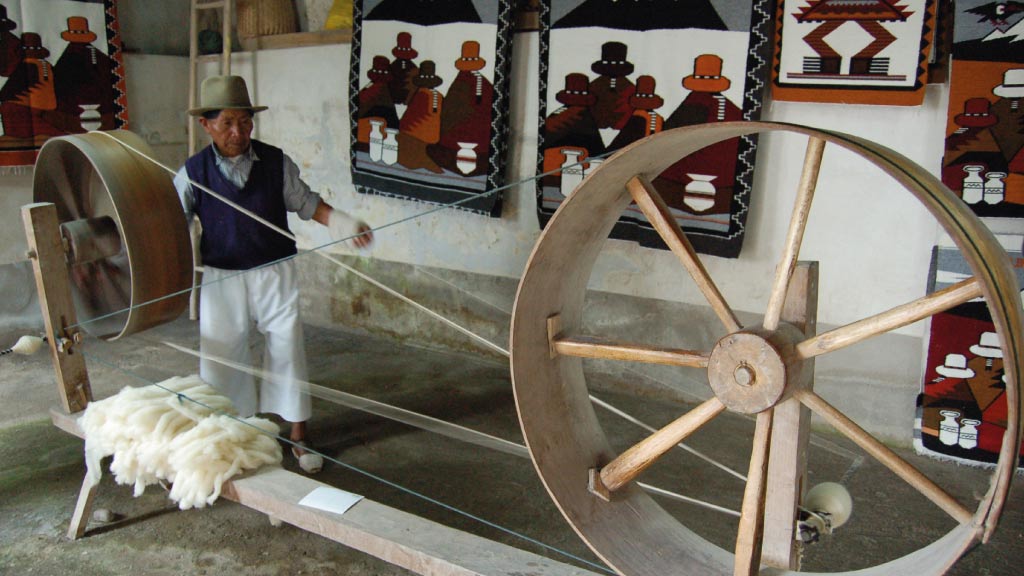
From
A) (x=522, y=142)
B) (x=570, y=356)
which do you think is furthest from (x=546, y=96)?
(x=570, y=356)

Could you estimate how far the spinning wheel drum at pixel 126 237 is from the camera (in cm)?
243

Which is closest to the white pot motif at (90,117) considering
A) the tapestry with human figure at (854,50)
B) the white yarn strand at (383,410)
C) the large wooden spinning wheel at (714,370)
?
the white yarn strand at (383,410)

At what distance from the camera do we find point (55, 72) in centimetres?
422

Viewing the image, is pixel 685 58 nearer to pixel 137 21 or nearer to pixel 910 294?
pixel 910 294

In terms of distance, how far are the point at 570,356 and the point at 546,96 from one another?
2206 millimetres

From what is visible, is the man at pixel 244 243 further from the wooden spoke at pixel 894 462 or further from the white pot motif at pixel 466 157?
the wooden spoke at pixel 894 462

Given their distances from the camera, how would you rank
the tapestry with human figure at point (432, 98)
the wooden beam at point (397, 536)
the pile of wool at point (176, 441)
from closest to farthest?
the wooden beam at point (397, 536) < the pile of wool at point (176, 441) < the tapestry with human figure at point (432, 98)

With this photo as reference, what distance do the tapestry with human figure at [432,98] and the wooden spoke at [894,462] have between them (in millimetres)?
2573

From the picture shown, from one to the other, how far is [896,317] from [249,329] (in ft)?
Answer: 7.36

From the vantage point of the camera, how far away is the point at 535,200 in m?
3.86

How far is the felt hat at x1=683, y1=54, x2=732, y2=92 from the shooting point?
125 inches

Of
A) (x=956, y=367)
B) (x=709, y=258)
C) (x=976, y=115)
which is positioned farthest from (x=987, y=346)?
(x=709, y=258)

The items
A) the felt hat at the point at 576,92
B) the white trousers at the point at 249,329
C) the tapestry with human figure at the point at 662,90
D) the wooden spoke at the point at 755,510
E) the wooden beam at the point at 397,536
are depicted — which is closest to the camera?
the wooden spoke at the point at 755,510

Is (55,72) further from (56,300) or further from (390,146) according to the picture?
(56,300)
